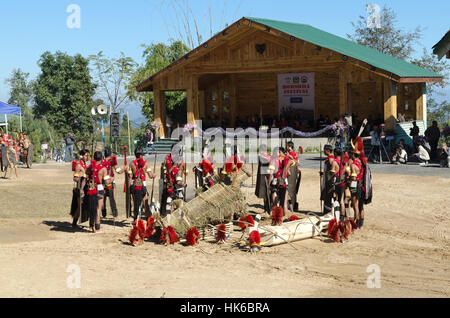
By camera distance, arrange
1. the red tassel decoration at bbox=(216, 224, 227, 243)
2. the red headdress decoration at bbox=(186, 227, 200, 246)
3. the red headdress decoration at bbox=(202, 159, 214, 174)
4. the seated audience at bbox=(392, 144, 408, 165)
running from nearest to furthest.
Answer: the red headdress decoration at bbox=(186, 227, 200, 246) → the red tassel decoration at bbox=(216, 224, 227, 243) → the red headdress decoration at bbox=(202, 159, 214, 174) → the seated audience at bbox=(392, 144, 408, 165)

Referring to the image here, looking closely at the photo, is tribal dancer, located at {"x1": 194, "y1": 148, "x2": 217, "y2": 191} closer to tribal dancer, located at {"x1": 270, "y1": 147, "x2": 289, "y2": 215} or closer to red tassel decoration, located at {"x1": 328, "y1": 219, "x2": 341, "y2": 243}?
tribal dancer, located at {"x1": 270, "y1": 147, "x2": 289, "y2": 215}

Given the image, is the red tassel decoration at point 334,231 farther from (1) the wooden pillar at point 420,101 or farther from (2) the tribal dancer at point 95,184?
(1) the wooden pillar at point 420,101

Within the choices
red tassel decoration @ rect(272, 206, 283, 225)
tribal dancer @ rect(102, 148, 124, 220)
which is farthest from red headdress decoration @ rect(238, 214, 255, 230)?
tribal dancer @ rect(102, 148, 124, 220)

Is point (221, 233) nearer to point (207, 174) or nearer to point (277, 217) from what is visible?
point (277, 217)

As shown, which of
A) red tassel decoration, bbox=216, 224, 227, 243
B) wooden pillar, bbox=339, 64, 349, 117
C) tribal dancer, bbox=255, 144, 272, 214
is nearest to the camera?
red tassel decoration, bbox=216, 224, 227, 243

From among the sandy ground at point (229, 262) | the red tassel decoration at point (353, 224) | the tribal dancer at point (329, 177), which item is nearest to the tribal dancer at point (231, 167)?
the sandy ground at point (229, 262)

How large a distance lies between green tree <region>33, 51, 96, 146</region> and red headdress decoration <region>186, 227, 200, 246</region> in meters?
35.5

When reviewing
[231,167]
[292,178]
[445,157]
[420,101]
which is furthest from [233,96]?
[231,167]

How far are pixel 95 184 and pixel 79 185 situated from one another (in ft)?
2.34

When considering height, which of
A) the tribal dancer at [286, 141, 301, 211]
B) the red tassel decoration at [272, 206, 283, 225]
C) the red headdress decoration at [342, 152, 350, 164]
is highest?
the red headdress decoration at [342, 152, 350, 164]

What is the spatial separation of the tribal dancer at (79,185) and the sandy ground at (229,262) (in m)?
0.41

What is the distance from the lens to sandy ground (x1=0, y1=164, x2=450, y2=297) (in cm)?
903

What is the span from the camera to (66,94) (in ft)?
156
